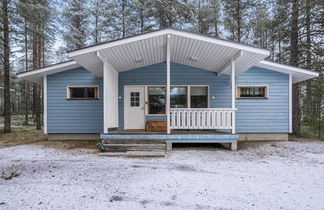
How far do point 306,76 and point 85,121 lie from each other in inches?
323

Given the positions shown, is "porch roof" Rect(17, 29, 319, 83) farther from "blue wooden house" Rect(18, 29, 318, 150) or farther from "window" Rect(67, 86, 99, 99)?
"window" Rect(67, 86, 99, 99)

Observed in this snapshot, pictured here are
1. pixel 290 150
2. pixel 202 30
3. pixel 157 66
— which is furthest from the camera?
pixel 202 30

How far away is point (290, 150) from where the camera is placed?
4.62m

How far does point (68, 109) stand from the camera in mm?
5980

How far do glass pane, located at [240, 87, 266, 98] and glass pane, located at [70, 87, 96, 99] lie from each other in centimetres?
566

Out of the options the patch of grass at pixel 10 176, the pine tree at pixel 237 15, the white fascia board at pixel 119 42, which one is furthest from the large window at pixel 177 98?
the pine tree at pixel 237 15

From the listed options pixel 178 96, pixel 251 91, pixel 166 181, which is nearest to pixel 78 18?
pixel 178 96

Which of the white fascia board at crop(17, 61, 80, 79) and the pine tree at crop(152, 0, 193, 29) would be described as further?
the pine tree at crop(152, 0, 193, 29)

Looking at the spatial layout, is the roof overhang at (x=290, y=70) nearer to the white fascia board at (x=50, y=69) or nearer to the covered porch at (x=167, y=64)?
the covered porch at (x=167, y=64)

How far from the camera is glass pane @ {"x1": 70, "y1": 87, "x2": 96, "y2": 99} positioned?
19.9ft

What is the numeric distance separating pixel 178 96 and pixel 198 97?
782mm

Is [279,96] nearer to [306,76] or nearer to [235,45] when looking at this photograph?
[306,76]

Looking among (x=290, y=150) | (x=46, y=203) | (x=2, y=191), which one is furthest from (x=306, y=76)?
(x=2, y=191)

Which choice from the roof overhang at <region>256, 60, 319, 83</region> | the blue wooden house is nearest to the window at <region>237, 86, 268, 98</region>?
the blue wooden house
